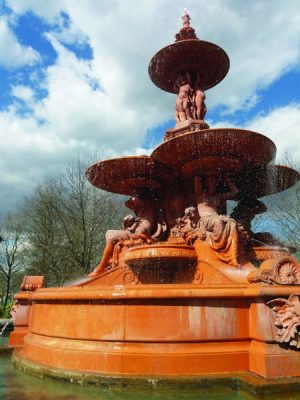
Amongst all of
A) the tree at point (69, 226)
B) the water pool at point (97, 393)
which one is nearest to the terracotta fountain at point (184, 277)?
the water pool at point (97, 393)

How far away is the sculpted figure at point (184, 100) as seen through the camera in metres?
10.8

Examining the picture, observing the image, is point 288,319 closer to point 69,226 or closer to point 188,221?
point 188,221

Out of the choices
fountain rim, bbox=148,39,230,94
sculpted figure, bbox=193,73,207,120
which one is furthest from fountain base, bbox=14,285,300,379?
fountain rim, bbox=148,39,230,94

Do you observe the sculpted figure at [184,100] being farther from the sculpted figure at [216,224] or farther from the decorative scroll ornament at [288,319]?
the decorative scroll ornament at [288,319]

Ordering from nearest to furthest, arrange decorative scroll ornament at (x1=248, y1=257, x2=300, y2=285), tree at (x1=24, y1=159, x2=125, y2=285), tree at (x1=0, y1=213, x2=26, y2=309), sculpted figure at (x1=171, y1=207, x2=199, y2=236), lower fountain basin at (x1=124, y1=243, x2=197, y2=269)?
decorative scroll ornament at (x1=248, y1=257, x2=300, y2=285)
lower fountain basin at (x1=124, y1=243, x2=197, y2=269)
sculpted figure at (x1=171, y1=207, x2=199, y2=236)
tree at (x1=24, y1=159, x2=125, y2=285)
tree at (x1=0, y1=213, x2=26, y2=309)

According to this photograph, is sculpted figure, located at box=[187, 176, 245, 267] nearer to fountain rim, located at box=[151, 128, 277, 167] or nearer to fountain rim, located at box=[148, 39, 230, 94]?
fountain rim, located at box=[151, 128, 277, 167]

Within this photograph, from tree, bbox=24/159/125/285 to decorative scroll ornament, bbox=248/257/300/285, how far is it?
20.2m

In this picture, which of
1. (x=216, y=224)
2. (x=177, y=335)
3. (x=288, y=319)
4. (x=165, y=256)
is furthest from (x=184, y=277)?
(x=288, y=319)

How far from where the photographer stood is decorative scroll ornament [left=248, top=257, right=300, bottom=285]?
18.7ft

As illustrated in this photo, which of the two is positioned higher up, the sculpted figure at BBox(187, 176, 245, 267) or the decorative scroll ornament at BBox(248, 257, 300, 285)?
the sculpted figure at BBox(187, 176, 245, 267)

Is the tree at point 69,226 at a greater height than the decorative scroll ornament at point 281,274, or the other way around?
the tree at point 69,226

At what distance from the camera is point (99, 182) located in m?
10.7

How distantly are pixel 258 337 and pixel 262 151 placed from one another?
4.46 meters

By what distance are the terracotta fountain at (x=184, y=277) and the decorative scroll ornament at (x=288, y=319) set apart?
0.01 metres
